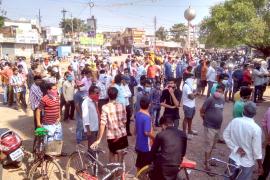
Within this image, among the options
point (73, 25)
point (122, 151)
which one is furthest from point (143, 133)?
point (73, 25)

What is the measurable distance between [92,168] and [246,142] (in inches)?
97.2

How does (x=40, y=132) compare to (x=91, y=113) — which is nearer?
(x=40, y=132)

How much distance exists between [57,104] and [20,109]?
6.74 meters

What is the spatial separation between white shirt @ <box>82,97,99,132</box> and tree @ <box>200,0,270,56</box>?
1905 centimetres

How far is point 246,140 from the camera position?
439cm

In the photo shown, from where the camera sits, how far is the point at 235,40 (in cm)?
2412

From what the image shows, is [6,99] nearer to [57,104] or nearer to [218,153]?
[57,104]

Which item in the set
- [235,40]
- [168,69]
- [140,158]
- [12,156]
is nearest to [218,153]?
[140,158]

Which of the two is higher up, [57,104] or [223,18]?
[223,18]

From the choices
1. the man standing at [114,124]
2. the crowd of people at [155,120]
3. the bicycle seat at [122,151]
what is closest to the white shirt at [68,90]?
the crowd of people at [155,120]

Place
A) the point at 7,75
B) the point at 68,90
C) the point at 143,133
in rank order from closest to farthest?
the point at 143,133 < the point at 68,90 < the point at 7,75

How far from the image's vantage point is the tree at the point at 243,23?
2278 cm

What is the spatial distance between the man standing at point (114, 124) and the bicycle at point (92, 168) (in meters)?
0.15

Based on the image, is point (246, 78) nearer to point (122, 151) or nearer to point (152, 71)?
point (152, 71)
